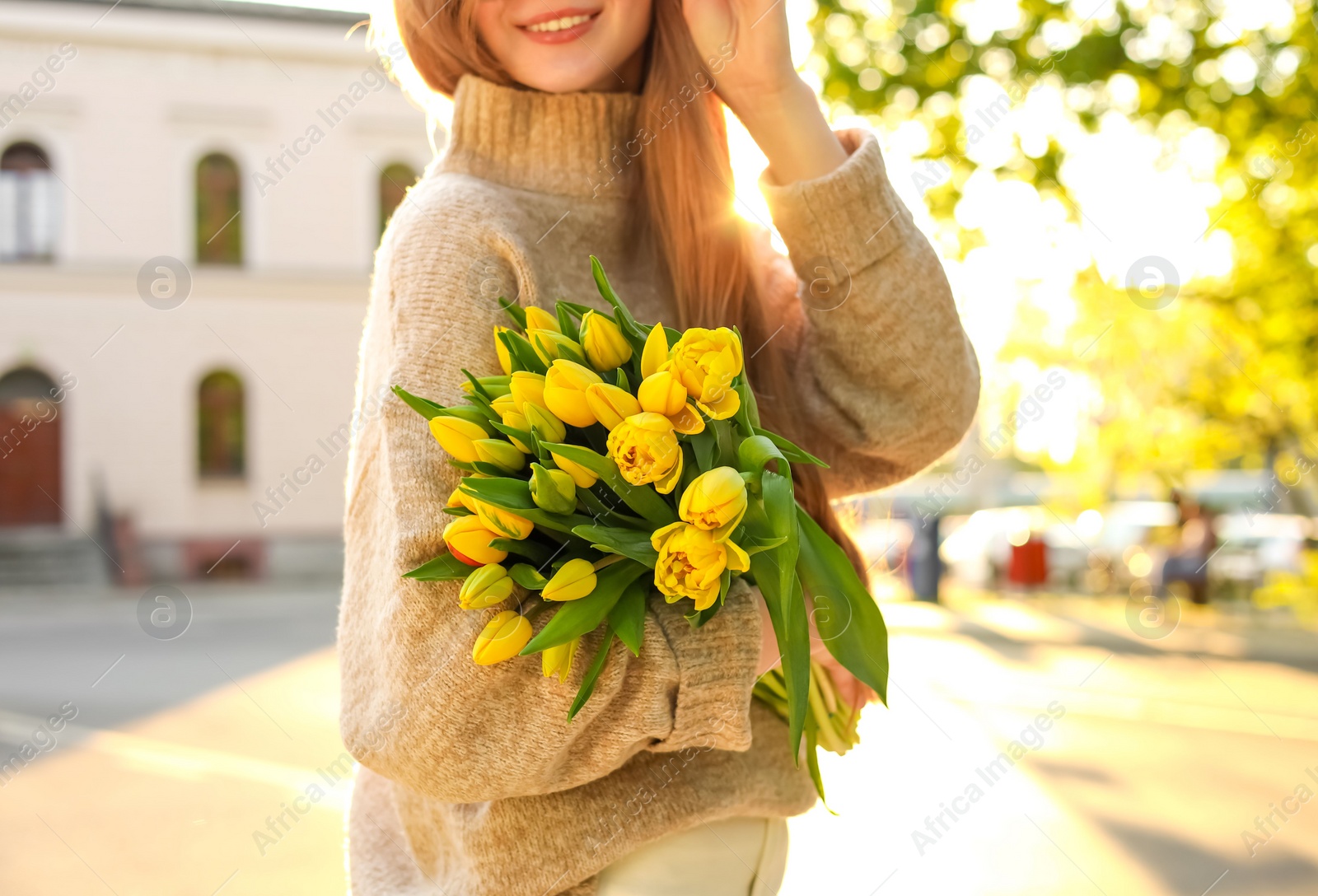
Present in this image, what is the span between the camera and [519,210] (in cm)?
162

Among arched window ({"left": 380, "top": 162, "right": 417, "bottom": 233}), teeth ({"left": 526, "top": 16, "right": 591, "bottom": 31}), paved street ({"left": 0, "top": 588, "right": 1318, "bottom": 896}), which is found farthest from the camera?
arched window ({"left": 380, "top": 162, "right": 417, "bottom": 233})

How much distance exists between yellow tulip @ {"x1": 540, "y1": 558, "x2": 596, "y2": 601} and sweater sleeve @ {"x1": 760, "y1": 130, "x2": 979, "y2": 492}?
695 mm

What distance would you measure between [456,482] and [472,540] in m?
0.15

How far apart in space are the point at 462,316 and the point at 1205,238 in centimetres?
1150

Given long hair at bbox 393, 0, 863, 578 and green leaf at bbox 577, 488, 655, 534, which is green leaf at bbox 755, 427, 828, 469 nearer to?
green leaf at bbox 577, 488, 655, 534

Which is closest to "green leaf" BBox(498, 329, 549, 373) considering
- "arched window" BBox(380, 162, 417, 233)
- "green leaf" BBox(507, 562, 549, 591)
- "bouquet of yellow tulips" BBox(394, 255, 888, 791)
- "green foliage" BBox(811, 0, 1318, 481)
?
"bouquet of yellow tulips" BBox(394, 255, 888, 791)

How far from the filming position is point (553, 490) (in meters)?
1.18

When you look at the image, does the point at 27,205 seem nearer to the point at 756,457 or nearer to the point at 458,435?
the point at 458,435

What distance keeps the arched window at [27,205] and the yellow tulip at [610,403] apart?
850 inches

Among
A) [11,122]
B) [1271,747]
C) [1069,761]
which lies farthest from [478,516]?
[11,122]

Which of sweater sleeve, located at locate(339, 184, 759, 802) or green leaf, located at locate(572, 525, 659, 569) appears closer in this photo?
green leaf, located at locate(572, 525, 659, 569)

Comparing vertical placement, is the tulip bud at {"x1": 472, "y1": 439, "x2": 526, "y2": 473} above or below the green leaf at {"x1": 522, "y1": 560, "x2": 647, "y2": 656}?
above

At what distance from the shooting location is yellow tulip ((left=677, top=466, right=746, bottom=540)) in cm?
113

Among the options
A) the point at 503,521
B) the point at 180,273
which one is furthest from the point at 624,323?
the point at 180,273
